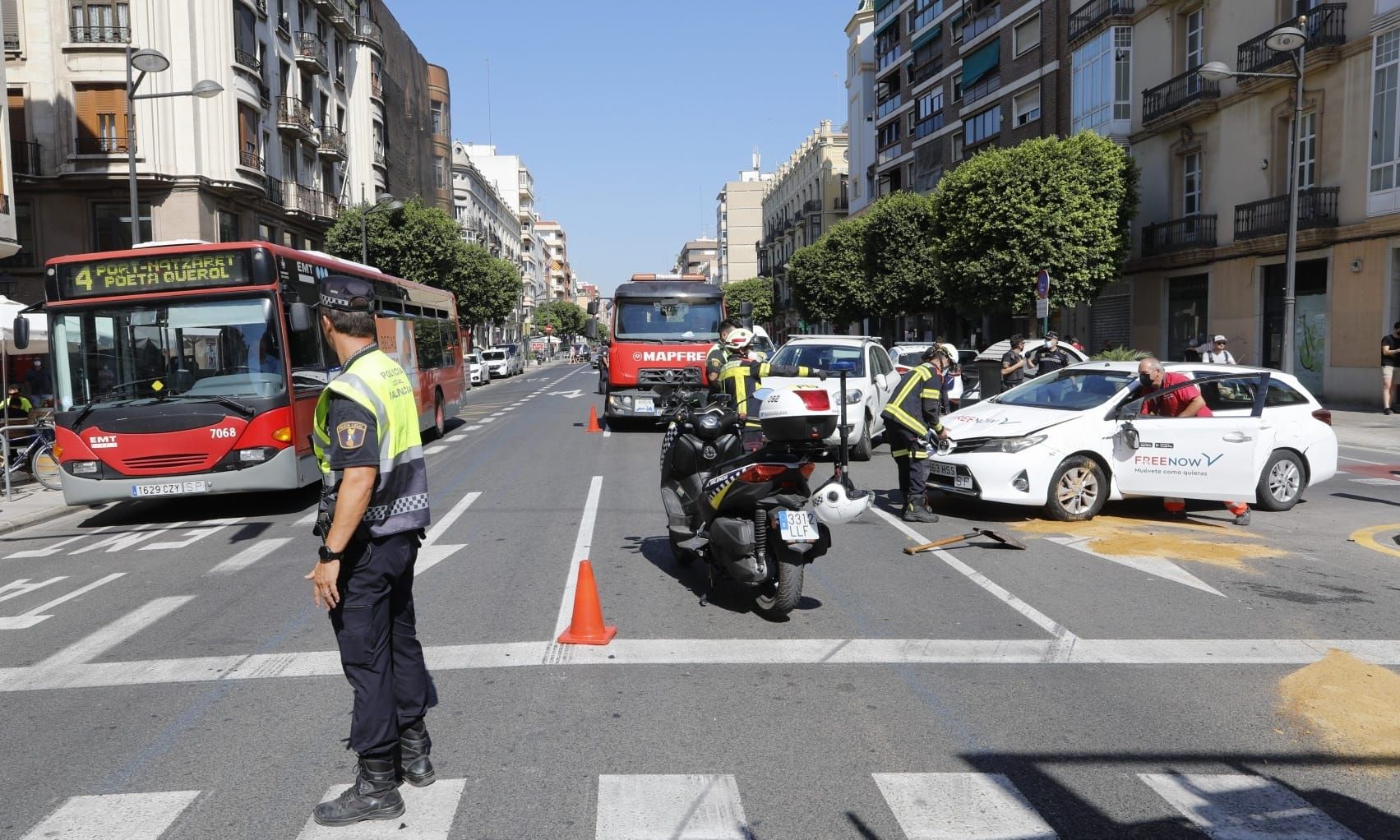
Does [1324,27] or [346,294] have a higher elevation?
[1324,27]

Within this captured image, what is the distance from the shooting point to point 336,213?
45.2 m

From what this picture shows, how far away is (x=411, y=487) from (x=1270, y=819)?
3375 millimetres

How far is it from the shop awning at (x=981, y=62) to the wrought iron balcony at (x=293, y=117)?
29.1 m

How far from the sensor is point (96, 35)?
101 feet

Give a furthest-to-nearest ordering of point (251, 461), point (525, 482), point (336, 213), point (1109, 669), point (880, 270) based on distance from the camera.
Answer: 1. point (880, 270)
2. point (336, 213)
3. point (525, 482)
4. point (251, 461)
5. point (1109, 669)

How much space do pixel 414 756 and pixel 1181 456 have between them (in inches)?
321

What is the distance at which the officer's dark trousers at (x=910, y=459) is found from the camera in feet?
32.2

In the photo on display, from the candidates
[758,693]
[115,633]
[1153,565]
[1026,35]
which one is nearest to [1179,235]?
[1026,35]

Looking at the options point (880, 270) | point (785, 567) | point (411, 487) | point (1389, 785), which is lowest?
point (1389, 785)

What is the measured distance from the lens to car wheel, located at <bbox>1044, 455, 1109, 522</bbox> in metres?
9.66

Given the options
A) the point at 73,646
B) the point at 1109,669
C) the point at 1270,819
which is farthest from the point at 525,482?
the point at 1270,819

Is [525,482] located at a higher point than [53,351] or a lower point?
lower

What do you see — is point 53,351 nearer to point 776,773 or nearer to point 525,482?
point 525,482

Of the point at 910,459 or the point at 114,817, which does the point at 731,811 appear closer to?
the point at 114,817
